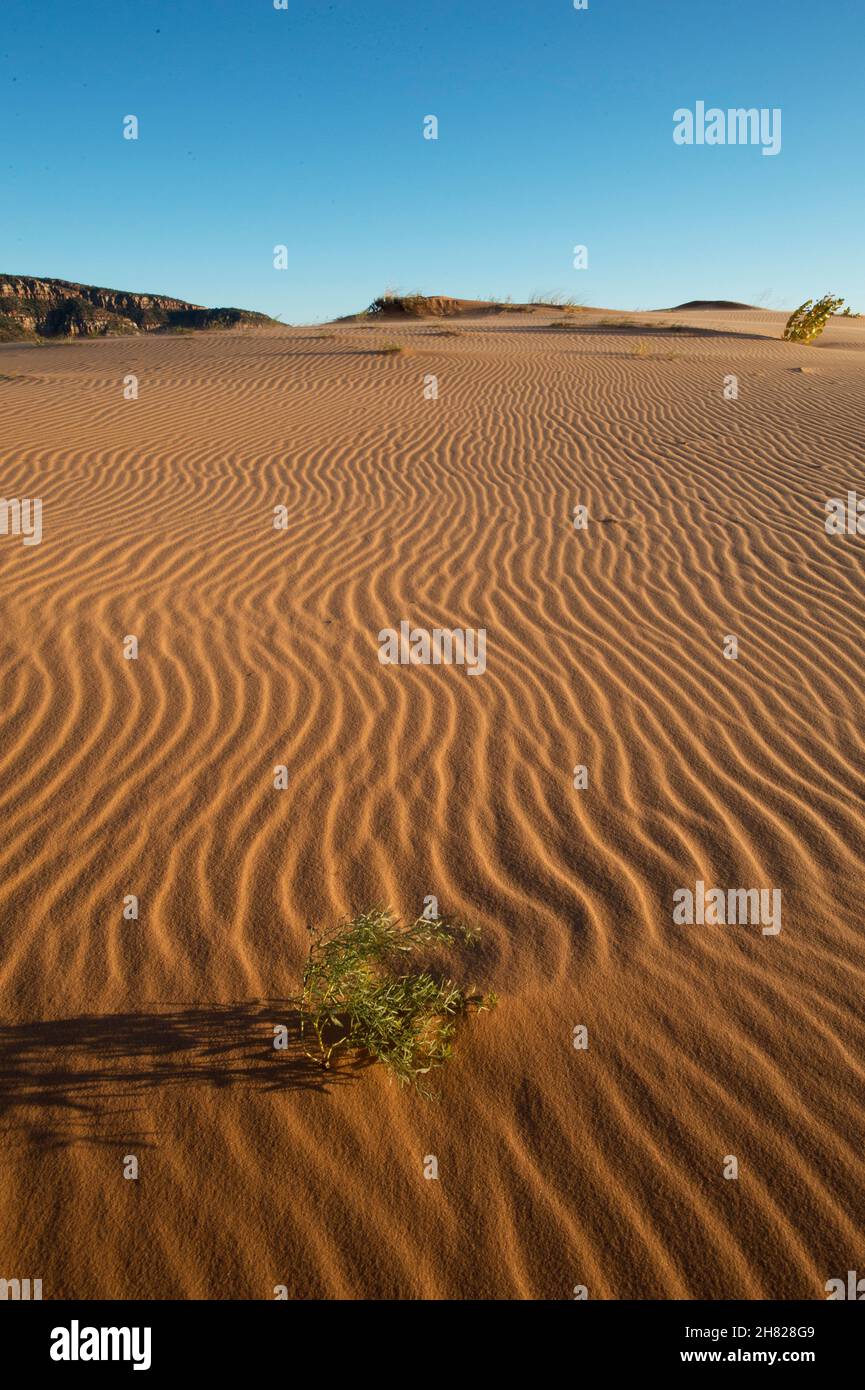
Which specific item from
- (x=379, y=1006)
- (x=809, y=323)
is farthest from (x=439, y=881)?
(x=809, y=323)

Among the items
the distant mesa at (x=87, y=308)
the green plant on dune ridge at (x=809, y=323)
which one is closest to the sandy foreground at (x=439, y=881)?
the green plant on dune ridge at (x=809, y=323)

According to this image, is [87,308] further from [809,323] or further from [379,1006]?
[379,1006]

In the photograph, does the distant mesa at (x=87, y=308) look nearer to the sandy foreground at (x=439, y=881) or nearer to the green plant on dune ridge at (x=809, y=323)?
the green plant on dune ridge at (x=809, y=323)

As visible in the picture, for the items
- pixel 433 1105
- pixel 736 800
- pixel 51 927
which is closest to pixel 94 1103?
pixel 51 927

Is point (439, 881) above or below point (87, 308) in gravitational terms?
below

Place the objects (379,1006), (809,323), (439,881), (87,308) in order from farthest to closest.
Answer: (87,308), (809,323), (439,881), (379,1006)

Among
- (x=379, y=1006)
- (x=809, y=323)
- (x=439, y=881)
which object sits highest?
(x=809, y=323)
